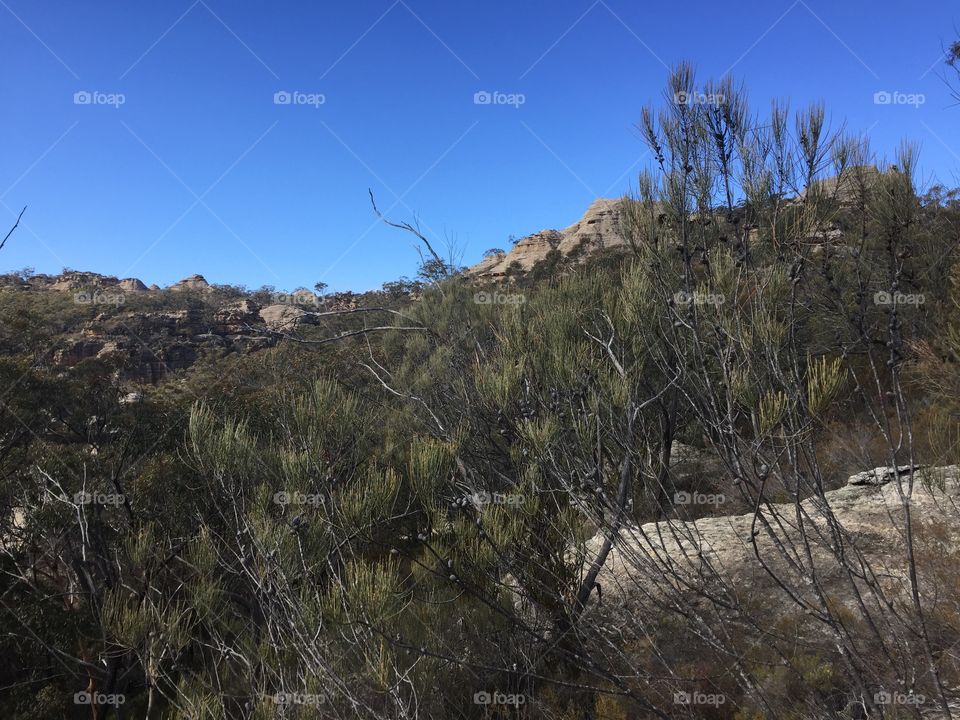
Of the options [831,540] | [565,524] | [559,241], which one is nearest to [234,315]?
[559,241]

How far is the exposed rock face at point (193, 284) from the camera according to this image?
57.7 m

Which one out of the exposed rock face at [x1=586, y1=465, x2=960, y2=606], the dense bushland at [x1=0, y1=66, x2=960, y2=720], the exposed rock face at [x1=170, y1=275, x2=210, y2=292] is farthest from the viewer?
the exposed rock face at [x1=170, y1=275, x2=210, y2=292]

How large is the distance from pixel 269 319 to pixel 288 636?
4329cm

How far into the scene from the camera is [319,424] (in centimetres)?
326

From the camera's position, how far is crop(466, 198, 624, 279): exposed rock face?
46.6m

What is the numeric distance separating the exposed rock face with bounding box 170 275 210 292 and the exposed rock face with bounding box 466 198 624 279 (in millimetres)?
32196

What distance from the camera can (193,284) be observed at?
200 ft

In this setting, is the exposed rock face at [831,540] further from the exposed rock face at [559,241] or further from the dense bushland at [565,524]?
the exposed rock face at [559,241]

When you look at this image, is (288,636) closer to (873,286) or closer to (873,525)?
(873,525)

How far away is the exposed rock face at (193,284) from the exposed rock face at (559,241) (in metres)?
32.2

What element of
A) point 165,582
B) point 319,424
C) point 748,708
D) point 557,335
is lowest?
point 748,708

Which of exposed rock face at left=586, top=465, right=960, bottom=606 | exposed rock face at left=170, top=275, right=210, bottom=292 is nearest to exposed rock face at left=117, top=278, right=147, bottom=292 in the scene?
exposed rock face at left=170, top=275, right=210, bottom=292

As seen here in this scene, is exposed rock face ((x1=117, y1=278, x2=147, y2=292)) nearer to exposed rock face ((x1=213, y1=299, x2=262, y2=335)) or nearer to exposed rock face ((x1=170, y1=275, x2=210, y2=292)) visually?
exposed rock face ((x1=170, y1=275, x2=210, y2=292))

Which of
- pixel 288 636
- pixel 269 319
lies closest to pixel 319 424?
pixel 288 636
